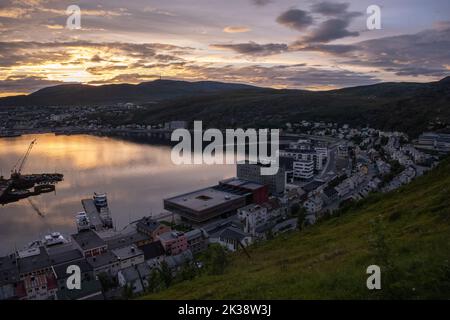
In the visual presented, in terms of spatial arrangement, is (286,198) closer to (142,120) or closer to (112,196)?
(112,196)

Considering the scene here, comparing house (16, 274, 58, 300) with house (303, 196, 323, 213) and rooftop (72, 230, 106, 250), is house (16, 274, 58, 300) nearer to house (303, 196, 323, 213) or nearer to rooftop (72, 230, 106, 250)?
rooftop (72, 230, 106, 250)

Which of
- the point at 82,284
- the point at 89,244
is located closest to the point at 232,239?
the point at 89,244

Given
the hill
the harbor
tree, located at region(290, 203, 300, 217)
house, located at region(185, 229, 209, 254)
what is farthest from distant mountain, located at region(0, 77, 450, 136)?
the harbor

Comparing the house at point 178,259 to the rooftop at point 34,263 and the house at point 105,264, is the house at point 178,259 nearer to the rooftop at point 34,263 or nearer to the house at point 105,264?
the house at point 105,264

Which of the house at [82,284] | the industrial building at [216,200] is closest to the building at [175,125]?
the industrial building at [216,200]

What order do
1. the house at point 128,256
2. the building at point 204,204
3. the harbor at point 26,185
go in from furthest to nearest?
the harbor at point 26,185 → the building at point 204,204 → the house at point 128,256

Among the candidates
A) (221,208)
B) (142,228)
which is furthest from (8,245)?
(221,208)
